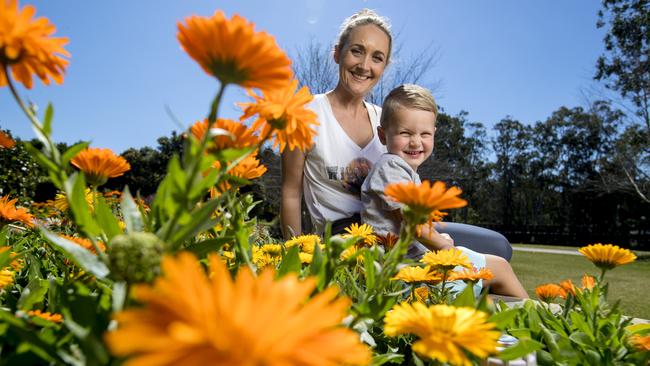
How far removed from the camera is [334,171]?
7.66 feet

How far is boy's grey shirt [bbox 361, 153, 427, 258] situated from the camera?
6.23ft

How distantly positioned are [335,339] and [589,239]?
3038 centimetres

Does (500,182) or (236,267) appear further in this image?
(500,182)

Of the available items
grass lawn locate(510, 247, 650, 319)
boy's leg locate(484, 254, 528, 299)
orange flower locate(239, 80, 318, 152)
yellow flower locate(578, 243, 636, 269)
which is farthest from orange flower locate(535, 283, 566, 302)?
grass lawn locate(510, 247, 650, 319)

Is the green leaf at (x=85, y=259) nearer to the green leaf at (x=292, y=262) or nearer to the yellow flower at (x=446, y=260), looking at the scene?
the green leaf at (x=292, y=262)

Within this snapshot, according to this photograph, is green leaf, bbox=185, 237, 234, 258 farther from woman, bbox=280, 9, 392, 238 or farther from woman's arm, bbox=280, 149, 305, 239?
woman's arm, bbox=280, 149, 305, 239

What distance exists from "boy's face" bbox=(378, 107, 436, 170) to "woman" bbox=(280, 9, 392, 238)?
27 centimetres

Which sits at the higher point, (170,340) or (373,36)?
(373,36)

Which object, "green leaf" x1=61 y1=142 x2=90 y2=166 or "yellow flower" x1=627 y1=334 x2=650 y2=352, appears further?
"yellow flower" x1=627 y1=334 x2=650 y2=352

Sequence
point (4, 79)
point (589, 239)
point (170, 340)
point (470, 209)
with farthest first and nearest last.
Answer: point (470, 209) → point (589, 239) → point (4, 79) → point (170, 340)

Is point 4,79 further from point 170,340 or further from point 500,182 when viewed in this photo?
point 500,182

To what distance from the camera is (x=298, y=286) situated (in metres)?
0.27

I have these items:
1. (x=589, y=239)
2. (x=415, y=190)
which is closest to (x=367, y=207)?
(x=415, y=190)

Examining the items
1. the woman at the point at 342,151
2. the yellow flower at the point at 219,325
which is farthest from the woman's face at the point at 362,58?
the yellow flower at the point at 219,325
